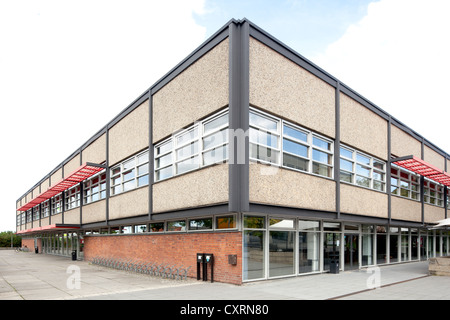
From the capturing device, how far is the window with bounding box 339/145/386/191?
1830cm

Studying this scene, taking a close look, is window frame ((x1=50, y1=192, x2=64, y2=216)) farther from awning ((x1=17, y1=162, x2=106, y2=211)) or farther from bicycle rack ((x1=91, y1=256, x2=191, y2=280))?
bicycle rack ((x1=91, y1=256, x2=191, y2=280))

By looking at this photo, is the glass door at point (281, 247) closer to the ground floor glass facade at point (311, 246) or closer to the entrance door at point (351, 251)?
the ground floor glass facade at point (311, 246)

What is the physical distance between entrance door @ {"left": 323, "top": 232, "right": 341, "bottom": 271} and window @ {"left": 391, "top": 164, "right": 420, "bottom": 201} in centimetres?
606

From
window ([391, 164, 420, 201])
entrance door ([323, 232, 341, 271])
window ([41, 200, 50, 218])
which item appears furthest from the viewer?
window ([41, 200, 50, 218])

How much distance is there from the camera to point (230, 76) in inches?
523

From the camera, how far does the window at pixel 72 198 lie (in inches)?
1196

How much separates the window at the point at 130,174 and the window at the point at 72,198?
315 inches

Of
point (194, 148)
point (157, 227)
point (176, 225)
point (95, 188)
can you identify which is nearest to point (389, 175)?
point (194, 148)

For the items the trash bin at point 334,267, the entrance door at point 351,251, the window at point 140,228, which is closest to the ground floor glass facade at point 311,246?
the entrance door at point 351,251

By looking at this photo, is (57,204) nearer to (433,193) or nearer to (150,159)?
(150,159)

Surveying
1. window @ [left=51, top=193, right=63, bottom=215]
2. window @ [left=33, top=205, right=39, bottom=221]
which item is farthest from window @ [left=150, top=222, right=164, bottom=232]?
window @ [left=33, top=205, right=39, bottom=221]

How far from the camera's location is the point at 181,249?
1644 centimetres

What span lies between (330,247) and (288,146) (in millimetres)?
5679
